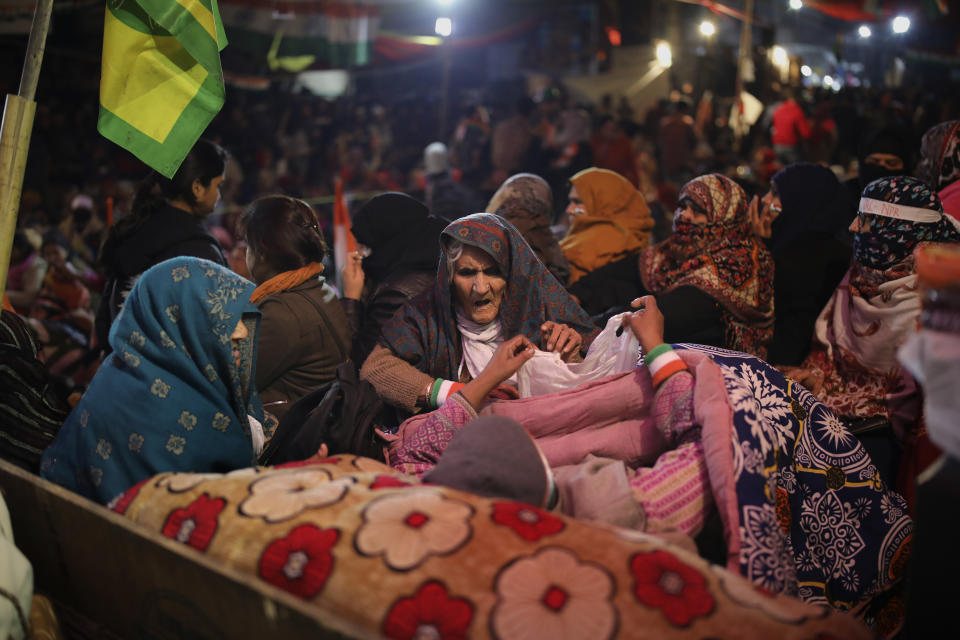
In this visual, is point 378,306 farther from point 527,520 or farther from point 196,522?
point 527,520

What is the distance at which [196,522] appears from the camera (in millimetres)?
1704

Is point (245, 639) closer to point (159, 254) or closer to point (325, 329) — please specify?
point (325, 329)

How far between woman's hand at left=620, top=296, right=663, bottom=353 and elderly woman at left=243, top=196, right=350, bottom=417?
1.14 metres

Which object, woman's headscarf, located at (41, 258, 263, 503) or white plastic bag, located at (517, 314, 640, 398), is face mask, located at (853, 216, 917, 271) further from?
woman's headscarf, located at (41, 258, 263, 503)

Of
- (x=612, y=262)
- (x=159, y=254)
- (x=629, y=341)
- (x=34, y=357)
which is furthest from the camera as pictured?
(x=612, y=262)

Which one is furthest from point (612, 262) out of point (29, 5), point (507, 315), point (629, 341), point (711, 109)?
point (711, 109)

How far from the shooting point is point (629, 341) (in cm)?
238

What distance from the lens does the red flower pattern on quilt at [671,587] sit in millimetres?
1374

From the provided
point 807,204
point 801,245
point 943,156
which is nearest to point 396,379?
point 801,245

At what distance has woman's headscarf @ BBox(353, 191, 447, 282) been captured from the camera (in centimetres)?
349

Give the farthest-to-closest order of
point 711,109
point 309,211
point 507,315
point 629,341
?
point 711,109 < point 309,211 < point 507,315 < point 629,341

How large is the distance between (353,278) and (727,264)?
1.74 m

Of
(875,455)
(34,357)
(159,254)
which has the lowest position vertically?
(875,455)

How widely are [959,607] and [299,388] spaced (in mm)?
2165
